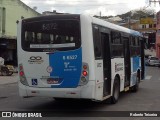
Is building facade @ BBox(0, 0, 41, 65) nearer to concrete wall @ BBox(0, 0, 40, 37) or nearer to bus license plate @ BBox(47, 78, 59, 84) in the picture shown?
concrete wall @ BBox(0, 0, 40, 37)

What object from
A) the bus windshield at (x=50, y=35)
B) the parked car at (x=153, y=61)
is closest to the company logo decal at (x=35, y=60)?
the bus windshield at (x=50, y=35)

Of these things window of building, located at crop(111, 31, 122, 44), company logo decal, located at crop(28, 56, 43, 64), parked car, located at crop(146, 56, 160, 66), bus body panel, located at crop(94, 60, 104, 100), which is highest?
window of building, located at crop(111, 31, 122, 44)

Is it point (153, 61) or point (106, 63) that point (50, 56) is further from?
point (153, 61)

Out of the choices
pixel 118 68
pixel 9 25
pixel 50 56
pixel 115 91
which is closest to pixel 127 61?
pixel 118 68

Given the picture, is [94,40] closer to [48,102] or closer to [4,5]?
[48,102]

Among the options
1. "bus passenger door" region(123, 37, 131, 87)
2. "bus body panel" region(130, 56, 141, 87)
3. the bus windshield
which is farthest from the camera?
"bus body panel" region(130, 56, 141, 87)

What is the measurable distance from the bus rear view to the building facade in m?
24.9

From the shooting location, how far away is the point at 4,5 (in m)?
36.8

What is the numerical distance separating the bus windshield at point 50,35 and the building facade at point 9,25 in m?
24.8

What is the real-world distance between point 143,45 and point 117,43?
246 inches

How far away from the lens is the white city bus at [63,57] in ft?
35.9

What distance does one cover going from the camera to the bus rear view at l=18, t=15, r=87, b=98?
11.0m

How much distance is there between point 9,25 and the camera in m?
37.6

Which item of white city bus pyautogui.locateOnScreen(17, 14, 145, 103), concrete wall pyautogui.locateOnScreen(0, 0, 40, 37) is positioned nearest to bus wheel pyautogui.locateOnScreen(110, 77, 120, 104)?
white city bus pyautogui.locateOnScreen(17, 14, 145, 103)
